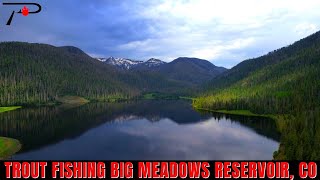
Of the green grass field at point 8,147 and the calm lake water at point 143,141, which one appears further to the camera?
the calm lake water at point 143,141

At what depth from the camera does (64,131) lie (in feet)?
588

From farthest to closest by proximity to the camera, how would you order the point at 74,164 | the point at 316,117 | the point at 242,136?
the point at 242,136 < the point at 316,117 < the point at 74,164

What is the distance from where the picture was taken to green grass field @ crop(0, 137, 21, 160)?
386 feet

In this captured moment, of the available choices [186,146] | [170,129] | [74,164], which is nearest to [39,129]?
[170,129]

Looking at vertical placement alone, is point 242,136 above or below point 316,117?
below

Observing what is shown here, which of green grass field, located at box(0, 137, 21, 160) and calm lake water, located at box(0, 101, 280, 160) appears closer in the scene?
green grass field, located at box(0, 137, 21, 160)

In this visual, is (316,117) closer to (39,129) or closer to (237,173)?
(237,173)

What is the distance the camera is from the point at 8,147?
128m

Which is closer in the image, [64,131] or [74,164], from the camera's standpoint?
[74,164]

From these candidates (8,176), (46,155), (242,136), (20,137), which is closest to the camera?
(8,176)

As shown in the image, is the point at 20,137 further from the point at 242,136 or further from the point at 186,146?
the point at 242,136

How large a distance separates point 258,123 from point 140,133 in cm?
7003

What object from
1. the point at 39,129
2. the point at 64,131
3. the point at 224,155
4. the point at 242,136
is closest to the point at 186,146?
the point at 224,155

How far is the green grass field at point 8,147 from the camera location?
117550 mm
